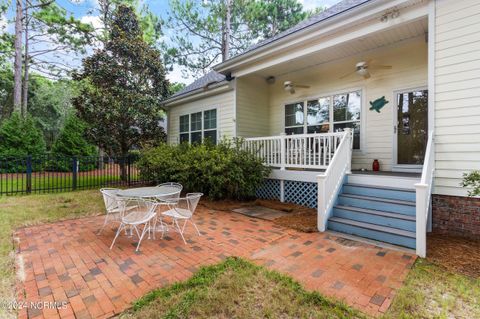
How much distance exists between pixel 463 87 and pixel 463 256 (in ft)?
8.95

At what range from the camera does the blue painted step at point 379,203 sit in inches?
Answer: 164

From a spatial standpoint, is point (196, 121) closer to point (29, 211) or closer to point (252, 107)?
point (252, 107)

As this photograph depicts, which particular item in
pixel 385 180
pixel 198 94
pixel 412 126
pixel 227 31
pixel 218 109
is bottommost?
pixel 385 180

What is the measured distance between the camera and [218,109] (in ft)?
29.3

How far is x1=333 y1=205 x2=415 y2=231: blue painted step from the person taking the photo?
3.90 m

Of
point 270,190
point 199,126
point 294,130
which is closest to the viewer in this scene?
point 270,190

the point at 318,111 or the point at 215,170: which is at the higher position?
the point at 318,111

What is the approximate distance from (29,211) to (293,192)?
6426 millimetres

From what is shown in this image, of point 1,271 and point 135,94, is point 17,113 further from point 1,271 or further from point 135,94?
point 1,271

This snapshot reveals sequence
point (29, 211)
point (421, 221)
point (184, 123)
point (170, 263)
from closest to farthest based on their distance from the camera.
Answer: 1. point (170, 263)
2. point (421, 221)
3. point (29, 211)
4. point (184, 123)

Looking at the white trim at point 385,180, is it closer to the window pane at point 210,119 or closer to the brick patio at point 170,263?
the brick patio at point 170,263

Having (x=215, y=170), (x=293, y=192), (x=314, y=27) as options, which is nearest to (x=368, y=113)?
(x=314, y=27)

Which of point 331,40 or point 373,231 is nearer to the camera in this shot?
point 373,231

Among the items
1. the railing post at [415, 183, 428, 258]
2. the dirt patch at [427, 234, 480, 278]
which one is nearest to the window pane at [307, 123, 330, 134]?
the dirt patch at [427, 234, 480, 278]
